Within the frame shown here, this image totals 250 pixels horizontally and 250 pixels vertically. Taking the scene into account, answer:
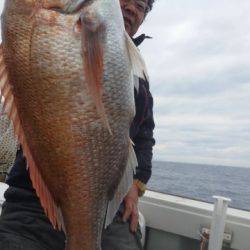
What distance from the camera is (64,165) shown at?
209 centimetres

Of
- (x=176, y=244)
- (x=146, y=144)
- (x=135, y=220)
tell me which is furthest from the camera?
(x=176, y=244)

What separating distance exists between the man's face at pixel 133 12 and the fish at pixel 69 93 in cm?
139

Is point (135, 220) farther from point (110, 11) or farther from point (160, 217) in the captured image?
point (110, 11)

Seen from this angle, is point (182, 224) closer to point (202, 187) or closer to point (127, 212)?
point (127, 212)

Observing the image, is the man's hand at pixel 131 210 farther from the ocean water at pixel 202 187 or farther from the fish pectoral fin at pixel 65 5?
the fish pectoral fin at pixel 65 5

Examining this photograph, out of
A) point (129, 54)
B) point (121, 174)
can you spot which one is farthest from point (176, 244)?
point (129, 54)

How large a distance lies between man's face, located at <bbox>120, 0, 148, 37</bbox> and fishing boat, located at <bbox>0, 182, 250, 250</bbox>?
1847 millimetres

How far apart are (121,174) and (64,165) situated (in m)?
0.31

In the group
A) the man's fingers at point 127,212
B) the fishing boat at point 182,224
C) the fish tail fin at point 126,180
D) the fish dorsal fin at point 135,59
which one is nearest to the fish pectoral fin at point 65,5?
the fish dorsal fin at point 135,59

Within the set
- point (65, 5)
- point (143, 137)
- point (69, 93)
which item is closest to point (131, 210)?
point (143, 137)

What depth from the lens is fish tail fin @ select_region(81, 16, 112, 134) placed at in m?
2.00

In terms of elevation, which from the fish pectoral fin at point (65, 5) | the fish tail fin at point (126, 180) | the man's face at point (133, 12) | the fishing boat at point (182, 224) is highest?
the man's face at point (133, 12)

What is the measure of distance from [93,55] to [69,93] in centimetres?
20

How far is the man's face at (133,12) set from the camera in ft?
11.5
